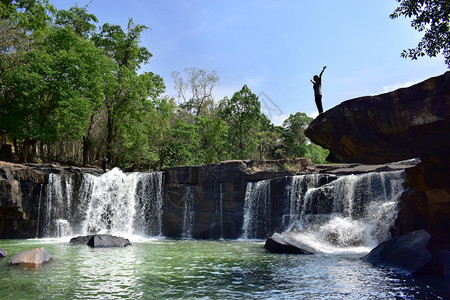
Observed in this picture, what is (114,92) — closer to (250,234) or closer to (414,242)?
(250,234)

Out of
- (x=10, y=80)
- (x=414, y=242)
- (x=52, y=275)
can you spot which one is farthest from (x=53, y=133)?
(x=414, y=242)

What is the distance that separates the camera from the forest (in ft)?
83.7

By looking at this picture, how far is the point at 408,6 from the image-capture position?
27.7 feet

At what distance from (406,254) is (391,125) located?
340 cm

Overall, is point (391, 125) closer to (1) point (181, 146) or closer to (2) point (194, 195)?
(2) point (194, 195)

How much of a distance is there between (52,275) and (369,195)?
44.6ft

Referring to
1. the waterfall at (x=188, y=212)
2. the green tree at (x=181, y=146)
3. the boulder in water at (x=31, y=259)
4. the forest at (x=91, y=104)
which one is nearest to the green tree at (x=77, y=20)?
the forest at (x=91, y=104)

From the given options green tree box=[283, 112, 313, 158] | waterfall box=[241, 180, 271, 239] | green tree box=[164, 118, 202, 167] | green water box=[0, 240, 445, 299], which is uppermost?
green tree box=[283, 112, 313, 158]

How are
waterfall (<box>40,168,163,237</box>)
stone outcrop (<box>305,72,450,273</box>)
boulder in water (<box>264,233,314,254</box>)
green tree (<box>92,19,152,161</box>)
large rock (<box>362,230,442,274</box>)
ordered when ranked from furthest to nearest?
green tree (<box>92,19,152,161</box>), waterfall (<box>40,168,163,237</box>), boulder in water (<box>264,233,314,254</box>), large rock (<box>362,230,442,274</box>), stone outcrop (<box>305,72,450,273</box>)

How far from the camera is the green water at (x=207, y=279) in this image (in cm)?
712

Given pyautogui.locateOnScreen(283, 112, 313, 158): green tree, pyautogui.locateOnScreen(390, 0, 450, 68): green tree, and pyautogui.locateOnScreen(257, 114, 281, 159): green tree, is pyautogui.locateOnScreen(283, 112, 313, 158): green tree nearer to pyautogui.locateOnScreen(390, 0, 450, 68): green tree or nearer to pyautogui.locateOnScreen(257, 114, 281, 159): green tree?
pyautogui.locateOnScreen(257, 114, 281, 159): green tree

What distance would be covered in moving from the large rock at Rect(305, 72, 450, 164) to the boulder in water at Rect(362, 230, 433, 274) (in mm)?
2157

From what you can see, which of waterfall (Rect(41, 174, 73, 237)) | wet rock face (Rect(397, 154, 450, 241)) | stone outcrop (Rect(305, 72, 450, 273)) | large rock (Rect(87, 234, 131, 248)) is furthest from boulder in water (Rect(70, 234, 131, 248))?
wet rock face (Rect(397, 154, 450, 241))

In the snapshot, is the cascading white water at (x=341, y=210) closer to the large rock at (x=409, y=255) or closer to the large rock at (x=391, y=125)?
the large rock at (x=409, y=255)
